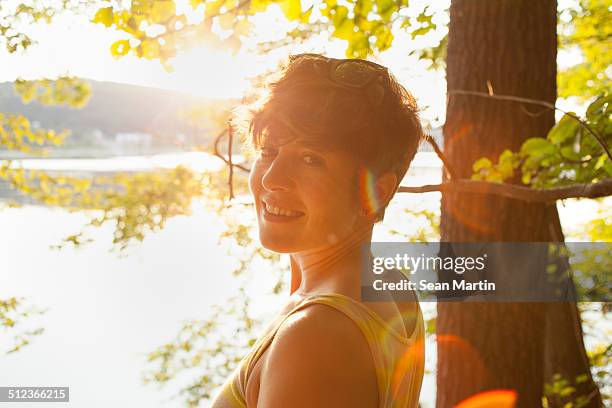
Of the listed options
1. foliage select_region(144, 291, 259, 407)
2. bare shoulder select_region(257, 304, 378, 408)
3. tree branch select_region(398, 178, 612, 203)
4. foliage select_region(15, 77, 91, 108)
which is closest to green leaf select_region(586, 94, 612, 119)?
tree branch select_region(398, 178, 612, 203)

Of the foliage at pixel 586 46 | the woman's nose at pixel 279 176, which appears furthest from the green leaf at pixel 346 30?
the foliage at pixel 586 46

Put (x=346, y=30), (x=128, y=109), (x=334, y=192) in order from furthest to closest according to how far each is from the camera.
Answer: (x=128, y=109)
(x=346, y=30)
(x=334, y=192)

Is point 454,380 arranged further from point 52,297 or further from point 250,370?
point 52,297

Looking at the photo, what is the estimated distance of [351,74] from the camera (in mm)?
1060

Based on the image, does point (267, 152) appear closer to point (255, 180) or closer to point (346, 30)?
point (255, 180)

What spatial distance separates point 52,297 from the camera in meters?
9.21

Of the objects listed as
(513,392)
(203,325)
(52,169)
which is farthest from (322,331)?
(203,325)

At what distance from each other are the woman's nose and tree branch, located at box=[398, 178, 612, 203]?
1.31 m

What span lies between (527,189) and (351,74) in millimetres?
1573

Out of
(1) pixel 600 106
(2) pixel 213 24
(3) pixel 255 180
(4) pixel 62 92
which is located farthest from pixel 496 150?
(4) pixel 62 92

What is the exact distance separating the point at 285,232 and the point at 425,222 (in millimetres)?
3915

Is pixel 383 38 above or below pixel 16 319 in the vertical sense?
above

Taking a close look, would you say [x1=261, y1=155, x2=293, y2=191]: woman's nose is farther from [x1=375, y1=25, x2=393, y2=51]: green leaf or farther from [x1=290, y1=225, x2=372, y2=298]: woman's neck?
[x1=375, y1=25, x2=393, y2=51]: green leaf

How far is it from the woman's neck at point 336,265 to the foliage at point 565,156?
1.31 meters
